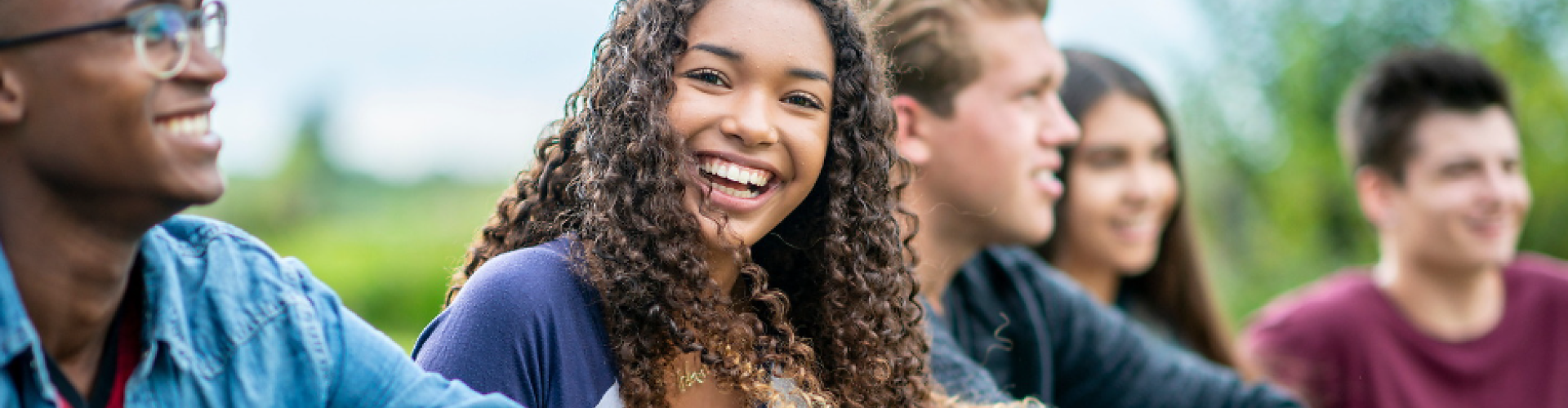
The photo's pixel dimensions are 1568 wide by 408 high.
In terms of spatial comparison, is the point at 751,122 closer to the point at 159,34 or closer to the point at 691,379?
the point at 691,379

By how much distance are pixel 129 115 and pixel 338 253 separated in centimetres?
946

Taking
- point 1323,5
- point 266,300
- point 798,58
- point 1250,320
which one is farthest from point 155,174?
point 1323,5

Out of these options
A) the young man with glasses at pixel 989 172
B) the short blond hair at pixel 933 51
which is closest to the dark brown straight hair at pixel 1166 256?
the young man with glasses at pixel 989 172

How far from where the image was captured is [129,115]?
A: 4.95ft

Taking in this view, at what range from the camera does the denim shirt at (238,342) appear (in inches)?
62.1

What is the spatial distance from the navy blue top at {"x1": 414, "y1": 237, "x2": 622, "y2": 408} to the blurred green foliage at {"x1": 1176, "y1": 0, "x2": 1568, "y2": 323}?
27.0 ft

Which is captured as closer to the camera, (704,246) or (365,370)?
(365,370)

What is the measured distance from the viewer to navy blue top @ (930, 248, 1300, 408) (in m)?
3.60

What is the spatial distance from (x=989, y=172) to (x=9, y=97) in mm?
2367

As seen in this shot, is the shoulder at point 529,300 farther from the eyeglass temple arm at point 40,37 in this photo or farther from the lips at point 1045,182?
the lips at point 1045,182

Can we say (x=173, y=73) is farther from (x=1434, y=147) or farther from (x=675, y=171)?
(x=1434, y=147)

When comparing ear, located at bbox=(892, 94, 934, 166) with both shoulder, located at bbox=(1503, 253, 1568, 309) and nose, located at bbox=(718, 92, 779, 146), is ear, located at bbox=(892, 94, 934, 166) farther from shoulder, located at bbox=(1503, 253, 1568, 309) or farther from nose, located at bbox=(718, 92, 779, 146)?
shoulder, located at bbox=(1503, 253, 1568, 309)

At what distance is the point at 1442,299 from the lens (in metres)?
5.16

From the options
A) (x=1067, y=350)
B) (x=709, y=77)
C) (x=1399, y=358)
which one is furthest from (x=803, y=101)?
(x=1399, y=358)
